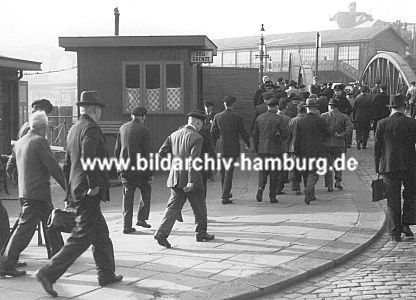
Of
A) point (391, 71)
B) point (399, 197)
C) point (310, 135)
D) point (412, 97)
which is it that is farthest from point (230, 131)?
point (391, 71)

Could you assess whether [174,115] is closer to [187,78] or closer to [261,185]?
[187,78]

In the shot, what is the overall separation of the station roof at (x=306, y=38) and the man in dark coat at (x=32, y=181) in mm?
48191

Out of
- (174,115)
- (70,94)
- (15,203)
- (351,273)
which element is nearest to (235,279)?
(351,273)

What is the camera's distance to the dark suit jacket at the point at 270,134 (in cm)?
1076

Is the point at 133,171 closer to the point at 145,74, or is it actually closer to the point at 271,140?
the point at 271,140

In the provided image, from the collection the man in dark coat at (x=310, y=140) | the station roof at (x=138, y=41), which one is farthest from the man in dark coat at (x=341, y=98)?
the man in dark coat at (x=310, y=140)

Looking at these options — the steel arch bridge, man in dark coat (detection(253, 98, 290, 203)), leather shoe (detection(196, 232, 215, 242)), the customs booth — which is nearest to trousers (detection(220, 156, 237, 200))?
man in dark coat (detection(253, 98, 290, 203))

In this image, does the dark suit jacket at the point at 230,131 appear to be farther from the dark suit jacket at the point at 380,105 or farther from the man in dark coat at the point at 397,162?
the dark suit jacket at the point at 380,105

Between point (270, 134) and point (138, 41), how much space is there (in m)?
6.03

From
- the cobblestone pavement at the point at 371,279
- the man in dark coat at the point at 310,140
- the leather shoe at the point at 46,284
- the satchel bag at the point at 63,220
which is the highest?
the man in dark coat at the point at 310,140

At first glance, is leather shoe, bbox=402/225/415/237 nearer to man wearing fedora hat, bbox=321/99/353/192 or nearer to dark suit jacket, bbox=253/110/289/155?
dark suit jacket, bbox=253/110/289/155

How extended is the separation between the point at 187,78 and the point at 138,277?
32.0 ft

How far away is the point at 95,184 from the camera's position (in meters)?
5.88

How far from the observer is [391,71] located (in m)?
29.8
